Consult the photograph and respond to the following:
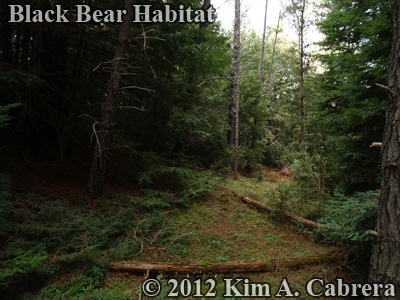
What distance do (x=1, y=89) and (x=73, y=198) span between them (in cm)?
297

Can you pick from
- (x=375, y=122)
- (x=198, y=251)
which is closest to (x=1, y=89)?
(x=198, y=251)

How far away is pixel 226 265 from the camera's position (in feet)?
12.7

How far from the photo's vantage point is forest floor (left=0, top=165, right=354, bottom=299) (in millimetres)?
3717

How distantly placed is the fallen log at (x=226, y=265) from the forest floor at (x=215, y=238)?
80 mm

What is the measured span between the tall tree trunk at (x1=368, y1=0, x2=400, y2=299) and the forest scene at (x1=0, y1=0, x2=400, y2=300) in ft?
0.05

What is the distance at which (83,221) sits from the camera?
431cm

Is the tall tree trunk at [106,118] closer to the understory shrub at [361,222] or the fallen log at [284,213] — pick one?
the fallen log at [284,213]

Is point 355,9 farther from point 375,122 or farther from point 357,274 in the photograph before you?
point 357,274

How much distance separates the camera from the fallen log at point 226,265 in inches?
143

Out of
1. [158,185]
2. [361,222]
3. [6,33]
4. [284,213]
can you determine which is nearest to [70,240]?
[158,185]

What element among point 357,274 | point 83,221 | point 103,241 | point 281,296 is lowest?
point 281,296

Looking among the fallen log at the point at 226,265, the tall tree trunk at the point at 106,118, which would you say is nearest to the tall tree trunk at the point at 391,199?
the fallen log at the point at 226,265

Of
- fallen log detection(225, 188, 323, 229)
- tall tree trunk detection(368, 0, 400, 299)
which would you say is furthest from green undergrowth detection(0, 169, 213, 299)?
tall tree trunk detection(368, 0, 400, 299)

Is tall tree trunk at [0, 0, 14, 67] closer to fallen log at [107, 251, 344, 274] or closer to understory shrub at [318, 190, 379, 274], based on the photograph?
fallen log at [107, 251, 344, 274]
